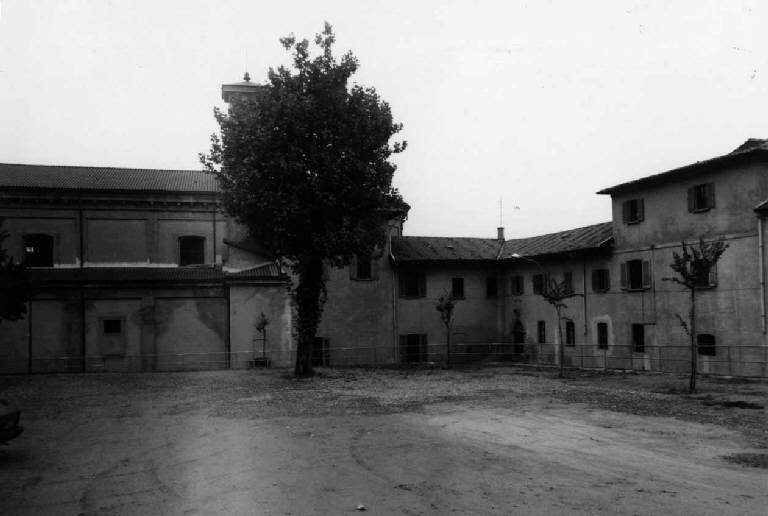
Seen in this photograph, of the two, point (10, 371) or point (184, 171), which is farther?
point (184, 171)

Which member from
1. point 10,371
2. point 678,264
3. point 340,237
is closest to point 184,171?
point 10,371

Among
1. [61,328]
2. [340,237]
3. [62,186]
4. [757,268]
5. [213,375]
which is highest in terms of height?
[62,186]

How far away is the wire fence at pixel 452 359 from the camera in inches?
1070

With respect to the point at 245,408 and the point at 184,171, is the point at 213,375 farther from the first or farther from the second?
the point at 184,171

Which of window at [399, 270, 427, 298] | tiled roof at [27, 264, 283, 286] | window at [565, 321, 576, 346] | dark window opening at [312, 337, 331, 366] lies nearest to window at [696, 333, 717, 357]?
window at [565, 321, 576, 346]

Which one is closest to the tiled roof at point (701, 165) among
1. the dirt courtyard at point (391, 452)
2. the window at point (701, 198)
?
the window at point (701, 198)

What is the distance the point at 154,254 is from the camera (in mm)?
37062

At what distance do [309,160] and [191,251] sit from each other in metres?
14.4

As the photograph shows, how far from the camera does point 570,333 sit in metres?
36.9

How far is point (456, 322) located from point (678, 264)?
20.3m

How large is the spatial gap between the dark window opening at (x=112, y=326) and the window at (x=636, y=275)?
2610 cm

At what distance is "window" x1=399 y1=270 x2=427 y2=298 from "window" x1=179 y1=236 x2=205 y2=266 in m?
12.0

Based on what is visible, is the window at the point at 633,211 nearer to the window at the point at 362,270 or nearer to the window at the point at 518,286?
the window at the point at 518,286

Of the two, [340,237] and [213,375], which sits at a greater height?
[340,237]
